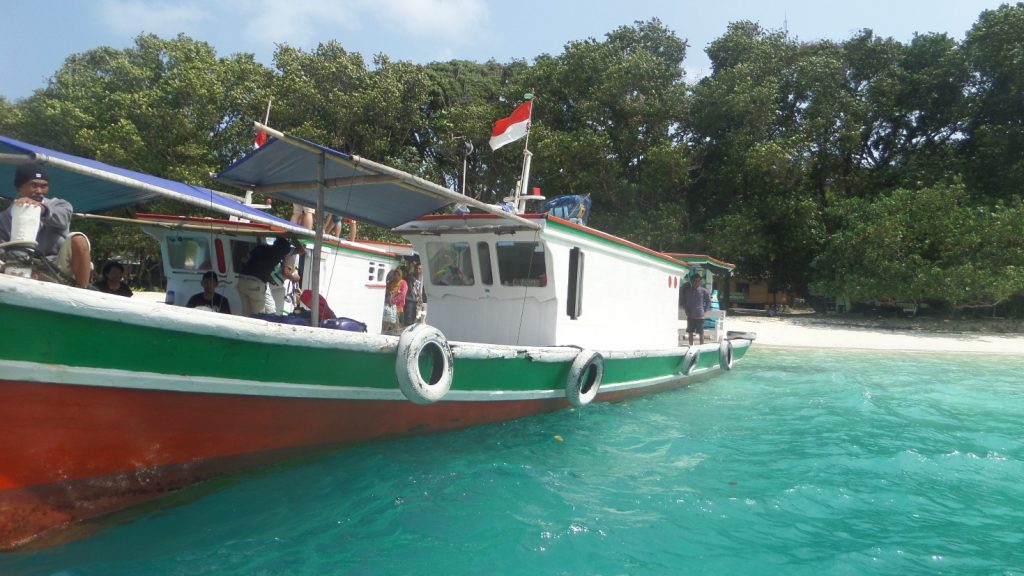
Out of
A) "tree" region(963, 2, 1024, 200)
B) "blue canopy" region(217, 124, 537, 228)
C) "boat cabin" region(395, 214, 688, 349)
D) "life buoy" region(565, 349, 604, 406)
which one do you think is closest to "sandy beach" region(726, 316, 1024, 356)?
"tree" region(963, 2, 1024, 200)

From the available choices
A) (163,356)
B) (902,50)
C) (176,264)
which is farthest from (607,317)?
(902,50)

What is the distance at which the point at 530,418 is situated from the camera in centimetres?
757

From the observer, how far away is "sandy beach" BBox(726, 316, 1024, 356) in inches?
731

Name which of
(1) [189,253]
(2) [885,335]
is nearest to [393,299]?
(1) [189,253]

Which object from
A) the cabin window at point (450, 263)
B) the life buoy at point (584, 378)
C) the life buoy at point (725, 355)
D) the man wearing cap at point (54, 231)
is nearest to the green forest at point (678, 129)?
the life buoy at point (725, 355)

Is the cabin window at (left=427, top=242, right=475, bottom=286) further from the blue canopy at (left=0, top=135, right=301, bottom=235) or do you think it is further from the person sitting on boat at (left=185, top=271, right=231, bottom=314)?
the person sitting on boat at (left=185, top=271, right=231, bottom=314)

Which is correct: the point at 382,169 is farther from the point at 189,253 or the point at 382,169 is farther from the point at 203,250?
the point at 189,253

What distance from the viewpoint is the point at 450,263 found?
26.5 feet

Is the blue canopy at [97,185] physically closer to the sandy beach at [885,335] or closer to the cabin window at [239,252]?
the cabin window at [239,252]

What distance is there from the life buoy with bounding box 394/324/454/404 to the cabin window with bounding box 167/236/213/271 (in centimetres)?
480

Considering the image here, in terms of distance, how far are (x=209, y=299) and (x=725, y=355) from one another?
378 inches

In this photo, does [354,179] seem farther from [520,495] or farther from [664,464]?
[664,464]

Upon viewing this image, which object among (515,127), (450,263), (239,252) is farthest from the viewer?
(239,252)

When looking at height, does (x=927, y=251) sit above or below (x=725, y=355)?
above
